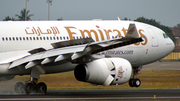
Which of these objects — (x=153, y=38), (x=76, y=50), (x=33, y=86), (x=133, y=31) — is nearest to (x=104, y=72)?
(x=76, y=50)

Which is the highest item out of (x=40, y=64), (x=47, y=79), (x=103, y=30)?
(x=103, y=30)

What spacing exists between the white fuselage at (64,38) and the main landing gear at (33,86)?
32.4 inches

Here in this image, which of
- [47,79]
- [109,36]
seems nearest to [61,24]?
[109,36]

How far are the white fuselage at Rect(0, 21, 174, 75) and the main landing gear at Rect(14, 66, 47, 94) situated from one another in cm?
82

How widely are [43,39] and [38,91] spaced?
138 inches

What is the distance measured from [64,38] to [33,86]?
13.3 feet

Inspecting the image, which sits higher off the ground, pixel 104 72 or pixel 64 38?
pixel 64 38

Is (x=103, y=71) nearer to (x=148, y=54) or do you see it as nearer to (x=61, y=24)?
(x=61, y=24)

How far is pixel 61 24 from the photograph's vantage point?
26703mm

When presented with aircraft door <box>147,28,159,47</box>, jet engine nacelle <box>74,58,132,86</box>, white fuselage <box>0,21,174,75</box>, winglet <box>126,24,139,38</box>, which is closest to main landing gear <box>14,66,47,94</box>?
white fuselage <box>0,21,174,75</box>

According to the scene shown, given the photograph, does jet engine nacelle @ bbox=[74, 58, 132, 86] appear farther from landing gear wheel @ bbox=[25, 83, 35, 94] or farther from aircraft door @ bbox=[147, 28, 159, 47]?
aircraft door @ bbox=[147, 28, 159, 47]

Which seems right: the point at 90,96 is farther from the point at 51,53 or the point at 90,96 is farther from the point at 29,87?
the point at 29,87

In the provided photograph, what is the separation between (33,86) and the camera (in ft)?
80.2

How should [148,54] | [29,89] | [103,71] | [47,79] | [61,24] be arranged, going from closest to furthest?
[103,71] < [29,89] < [61,24] < [148,54] < [47,79]
